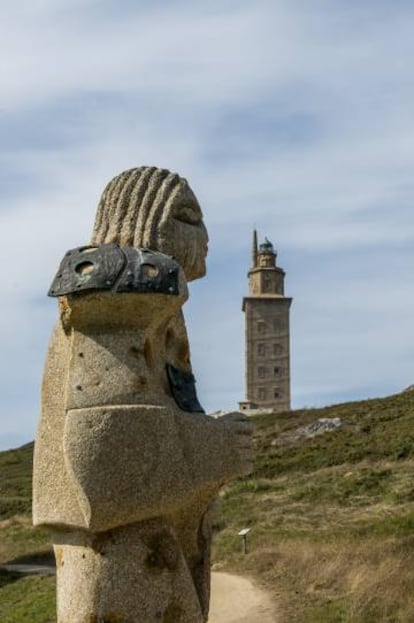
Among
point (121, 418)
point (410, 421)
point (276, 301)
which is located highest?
point (276, 301)

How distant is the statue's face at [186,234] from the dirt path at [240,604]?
7.80 m

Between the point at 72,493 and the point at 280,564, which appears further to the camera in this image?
the point at 280,564

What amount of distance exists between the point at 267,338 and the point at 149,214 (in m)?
80.7

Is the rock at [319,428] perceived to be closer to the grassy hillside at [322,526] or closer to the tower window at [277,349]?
the grassy hillside at [322,526]

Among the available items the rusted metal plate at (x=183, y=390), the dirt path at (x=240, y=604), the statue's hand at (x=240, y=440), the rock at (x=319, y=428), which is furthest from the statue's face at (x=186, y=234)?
the rock at (x=319, y=428)

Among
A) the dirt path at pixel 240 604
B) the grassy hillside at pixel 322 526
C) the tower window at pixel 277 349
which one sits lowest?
the dirt path at pixel 240 604

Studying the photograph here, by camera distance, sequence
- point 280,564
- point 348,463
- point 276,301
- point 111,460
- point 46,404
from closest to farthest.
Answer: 1. point 111,460
2. point 46,404
3. point 280,564
4. point 348,463
5. point 276,301

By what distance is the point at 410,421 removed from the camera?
115ft

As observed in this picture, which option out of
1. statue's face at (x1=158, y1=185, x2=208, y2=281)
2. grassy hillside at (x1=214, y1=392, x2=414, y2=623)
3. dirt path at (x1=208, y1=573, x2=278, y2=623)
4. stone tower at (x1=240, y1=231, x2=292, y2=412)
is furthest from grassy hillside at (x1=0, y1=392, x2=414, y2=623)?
stone tower at (x1=240, y1=231, x2=292, y2=412)

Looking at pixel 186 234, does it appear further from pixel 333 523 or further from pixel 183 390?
pixel 333 523

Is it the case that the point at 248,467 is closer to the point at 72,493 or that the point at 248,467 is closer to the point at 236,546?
the point at 72,493

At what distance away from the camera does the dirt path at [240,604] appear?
12.2 meters

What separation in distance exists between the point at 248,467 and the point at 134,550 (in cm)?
75

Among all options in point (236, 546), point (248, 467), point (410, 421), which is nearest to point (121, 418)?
point (248, 467)
